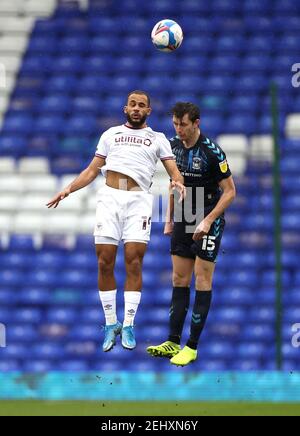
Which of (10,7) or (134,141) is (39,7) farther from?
(134,141)

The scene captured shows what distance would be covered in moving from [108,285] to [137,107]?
4.72 ft

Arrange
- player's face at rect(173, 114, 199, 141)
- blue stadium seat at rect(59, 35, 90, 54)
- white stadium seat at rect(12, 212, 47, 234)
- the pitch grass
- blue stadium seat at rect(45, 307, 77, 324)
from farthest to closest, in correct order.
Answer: blue stadium seat at rect(59, 35, 90, 54)
white stadium seat at rect(12, 212, 47, 234)
blue stadium seat at rect(45, 307, 77, 324)
the pitch grass
player's face at rect(173, 114, 199, 141)

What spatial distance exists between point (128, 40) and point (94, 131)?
1.81 meters

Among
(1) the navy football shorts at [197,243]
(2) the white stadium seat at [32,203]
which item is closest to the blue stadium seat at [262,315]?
(2) the white stadium seat at [32,203]

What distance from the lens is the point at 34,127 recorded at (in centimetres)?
1750

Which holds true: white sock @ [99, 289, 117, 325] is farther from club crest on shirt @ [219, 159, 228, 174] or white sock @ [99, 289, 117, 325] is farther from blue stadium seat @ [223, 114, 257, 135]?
blue stadium seat @ [223, 114, 257, 135]

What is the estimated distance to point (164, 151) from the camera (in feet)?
34.2

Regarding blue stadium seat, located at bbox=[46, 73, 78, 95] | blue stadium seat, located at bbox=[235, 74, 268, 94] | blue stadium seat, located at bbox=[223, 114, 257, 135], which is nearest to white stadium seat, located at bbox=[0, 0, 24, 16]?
blue stadium seat, located at bbox=[46, 73, 78, 95]

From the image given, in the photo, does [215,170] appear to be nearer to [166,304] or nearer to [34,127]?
[166,304]

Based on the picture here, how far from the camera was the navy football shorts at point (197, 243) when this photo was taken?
35.5ft

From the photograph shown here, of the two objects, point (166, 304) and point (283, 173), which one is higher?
point (283, 173)

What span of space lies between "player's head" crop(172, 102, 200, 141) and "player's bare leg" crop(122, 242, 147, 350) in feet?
3.24

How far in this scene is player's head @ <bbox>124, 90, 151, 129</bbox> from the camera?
10.2 metres
